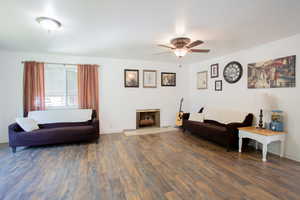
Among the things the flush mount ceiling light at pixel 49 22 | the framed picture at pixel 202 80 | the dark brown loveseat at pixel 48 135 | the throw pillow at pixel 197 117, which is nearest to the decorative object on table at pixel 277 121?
the throw pillow at pixel 197 117

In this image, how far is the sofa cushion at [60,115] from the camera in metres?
3.86

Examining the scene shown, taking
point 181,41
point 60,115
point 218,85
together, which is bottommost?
point 60,115

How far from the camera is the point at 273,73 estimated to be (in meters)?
3.14

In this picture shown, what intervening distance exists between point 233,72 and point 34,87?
5.53 m

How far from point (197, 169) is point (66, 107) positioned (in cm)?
399

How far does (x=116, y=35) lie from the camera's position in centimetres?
280

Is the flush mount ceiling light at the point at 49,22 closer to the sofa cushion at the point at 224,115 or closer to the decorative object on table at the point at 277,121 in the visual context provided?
the sofa cushion at the point at 224,115

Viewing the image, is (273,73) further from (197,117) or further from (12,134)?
(12,134)

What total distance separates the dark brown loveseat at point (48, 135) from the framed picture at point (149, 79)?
2.21 m

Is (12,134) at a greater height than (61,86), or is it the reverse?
(61,86)

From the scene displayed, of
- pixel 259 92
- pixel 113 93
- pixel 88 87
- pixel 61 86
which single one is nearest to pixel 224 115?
pixel 259 92

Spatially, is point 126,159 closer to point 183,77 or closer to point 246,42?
point 246,42

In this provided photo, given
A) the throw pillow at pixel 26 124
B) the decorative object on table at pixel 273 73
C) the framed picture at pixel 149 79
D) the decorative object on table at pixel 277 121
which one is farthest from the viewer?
the framed picture at pixel 149 79

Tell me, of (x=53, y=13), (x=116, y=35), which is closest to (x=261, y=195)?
(x=116, y=35)
